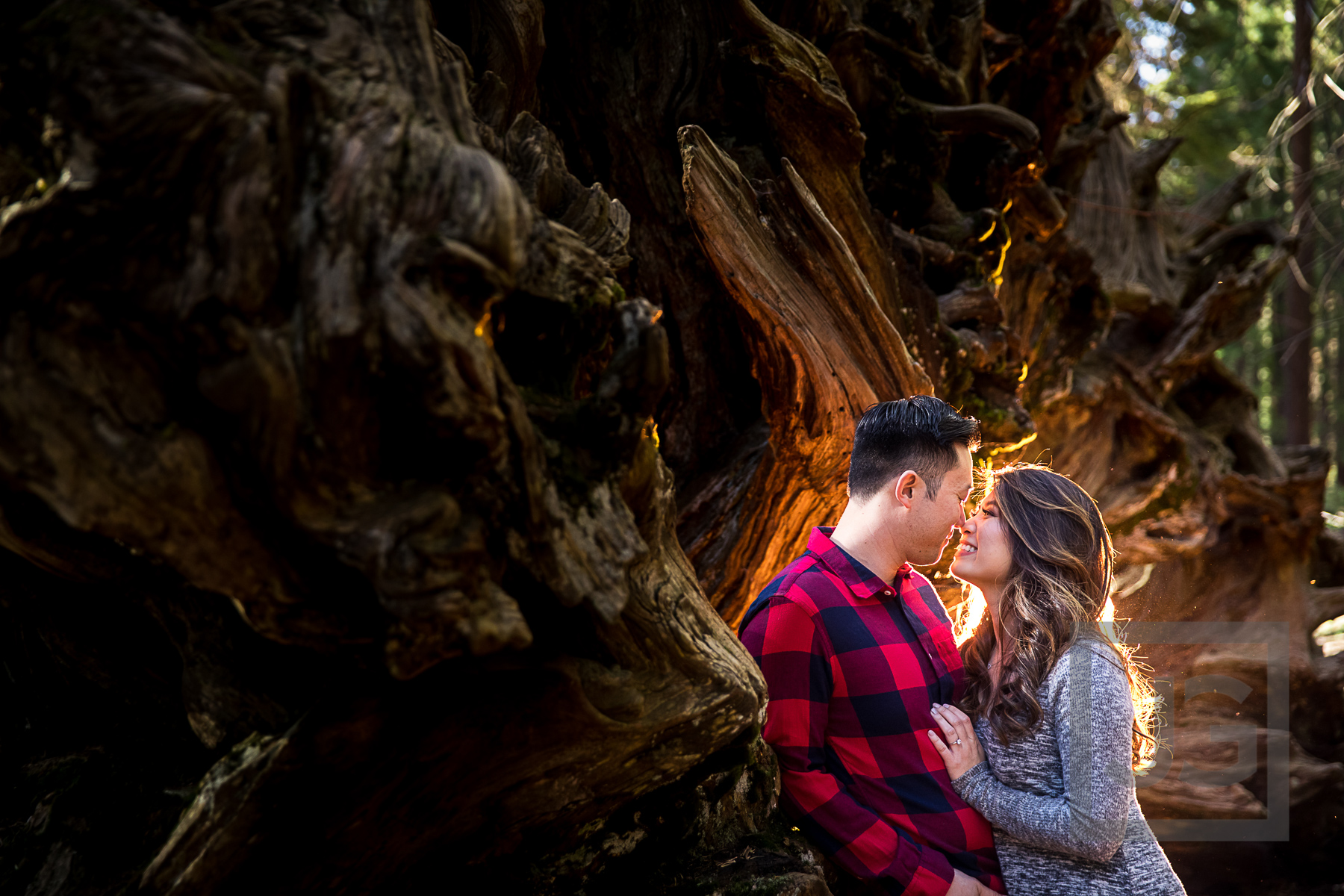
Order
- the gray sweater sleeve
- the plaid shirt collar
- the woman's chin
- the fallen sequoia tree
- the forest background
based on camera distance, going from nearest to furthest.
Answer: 1. the fallen sequoia tree
2. the gray sweater sleeve
3. the plaid shirt collar
4. the woman's chin
5. the forest background

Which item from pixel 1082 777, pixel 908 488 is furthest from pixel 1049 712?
pixel 908 488

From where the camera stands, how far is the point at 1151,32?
9492 millimetres

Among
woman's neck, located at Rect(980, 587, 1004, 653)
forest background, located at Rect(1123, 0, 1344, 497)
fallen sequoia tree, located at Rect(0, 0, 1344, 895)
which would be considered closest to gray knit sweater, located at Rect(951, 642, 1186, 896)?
woman's neck, located at Rect(980, 587, 1004, 653)

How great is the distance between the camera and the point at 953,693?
2.80m

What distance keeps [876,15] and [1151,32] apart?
280 inches

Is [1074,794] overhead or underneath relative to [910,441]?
underneath

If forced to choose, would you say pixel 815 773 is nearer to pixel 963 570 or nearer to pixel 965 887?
pixel 965 887

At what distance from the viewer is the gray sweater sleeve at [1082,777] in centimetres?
234

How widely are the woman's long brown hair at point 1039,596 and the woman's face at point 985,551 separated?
0.08 ft

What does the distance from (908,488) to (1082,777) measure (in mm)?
969

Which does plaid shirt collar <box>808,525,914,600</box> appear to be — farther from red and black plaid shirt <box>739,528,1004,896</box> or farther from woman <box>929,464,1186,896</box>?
woman <box>929,464,1186,896</box>

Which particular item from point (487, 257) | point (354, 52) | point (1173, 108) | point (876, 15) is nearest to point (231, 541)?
point (487, 257)

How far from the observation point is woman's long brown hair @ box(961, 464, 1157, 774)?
2568 mm

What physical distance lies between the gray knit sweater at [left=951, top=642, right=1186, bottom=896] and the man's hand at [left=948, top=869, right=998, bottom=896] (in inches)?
4.2
